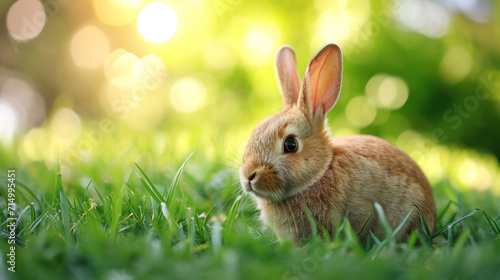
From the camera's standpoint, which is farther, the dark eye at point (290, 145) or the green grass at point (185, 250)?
the dark eye at point (290, 145)

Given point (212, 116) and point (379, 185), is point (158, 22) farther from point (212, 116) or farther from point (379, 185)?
point (379, 185)

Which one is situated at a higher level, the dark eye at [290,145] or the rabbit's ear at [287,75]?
the rabbit's ear at [287,75]

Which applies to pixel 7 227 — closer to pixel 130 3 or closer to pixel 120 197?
pixel 120 197

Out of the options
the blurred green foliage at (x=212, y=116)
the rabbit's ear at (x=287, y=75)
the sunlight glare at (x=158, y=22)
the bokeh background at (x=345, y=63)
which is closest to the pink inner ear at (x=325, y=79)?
the rabbit's ear at (x=287, y=75)

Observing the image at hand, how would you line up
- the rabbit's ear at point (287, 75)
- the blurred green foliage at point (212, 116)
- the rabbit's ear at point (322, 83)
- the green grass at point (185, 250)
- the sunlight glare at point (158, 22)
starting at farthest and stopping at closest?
the sunlight glare at point (158, 22)
the rabbit's ear at point (287, 75)
the rabbit's ear at point (322, 83)
the blurred green foliage at point (212, 116)
the green grass at point (185, 250)

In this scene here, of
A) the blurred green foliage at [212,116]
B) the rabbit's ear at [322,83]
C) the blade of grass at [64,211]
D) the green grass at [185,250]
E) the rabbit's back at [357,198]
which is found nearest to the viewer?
the green grass at [185,250]

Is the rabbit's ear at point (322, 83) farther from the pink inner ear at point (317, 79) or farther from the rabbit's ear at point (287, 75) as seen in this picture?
the rabbit's ear at point (287, 75)

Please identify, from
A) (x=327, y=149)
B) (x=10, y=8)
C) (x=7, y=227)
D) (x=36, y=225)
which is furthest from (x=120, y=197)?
(x=10, y=8)

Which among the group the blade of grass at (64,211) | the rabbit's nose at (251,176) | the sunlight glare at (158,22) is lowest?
the blade of grass at (64,211)
